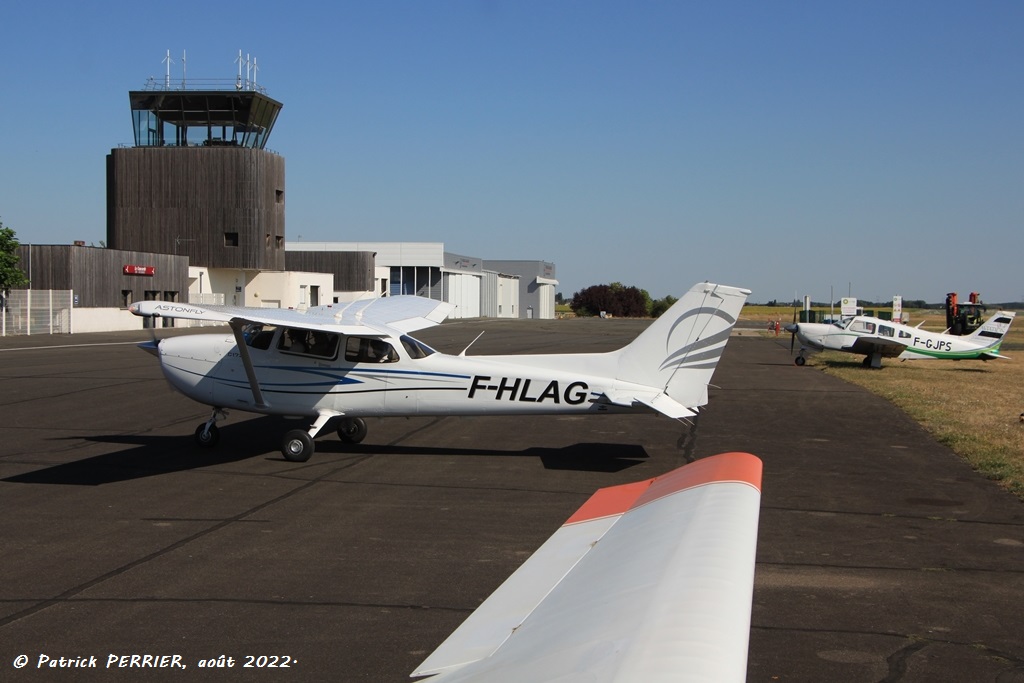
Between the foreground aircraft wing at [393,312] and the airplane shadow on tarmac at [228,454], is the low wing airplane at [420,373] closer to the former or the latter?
the airplane shadow on tarmac at [228,454]

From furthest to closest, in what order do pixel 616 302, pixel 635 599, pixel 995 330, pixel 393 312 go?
pixel 616 302 → pixel 995 330 → pixel 393 312 → pixel 635 599

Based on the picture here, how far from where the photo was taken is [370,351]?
39.8 ft

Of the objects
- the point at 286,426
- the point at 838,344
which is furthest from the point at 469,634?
the point at 838,344

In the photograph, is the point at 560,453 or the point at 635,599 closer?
the point at 635,599

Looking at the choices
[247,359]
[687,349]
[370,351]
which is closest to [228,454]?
[247,359]

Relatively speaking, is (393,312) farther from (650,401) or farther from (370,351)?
(650,401)

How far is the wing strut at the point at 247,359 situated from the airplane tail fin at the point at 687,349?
497 centimetres

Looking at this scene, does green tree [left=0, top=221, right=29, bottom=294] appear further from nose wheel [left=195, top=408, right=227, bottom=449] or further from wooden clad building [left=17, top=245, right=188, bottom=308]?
nose wheel [left=195, top=408, right=227, bottom=449]

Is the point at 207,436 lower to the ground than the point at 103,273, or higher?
lower

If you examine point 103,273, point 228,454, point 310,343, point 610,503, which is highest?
point 103,273

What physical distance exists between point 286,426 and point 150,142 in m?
55.3

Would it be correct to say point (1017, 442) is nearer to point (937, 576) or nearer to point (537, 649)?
point (937, 576)

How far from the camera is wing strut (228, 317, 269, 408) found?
38.1 feet

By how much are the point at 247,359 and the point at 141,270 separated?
46.8 metres
